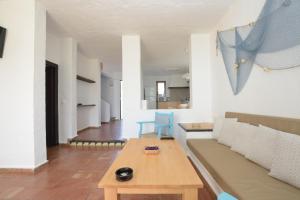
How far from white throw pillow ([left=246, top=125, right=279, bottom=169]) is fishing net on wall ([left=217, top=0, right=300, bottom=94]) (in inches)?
26.1

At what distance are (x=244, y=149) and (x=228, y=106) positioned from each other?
1.37 m

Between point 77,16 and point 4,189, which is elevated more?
point 77,16

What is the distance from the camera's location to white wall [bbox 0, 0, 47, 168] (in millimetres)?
2795

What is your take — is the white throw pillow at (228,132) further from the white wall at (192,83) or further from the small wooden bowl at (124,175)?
the small wooden bowl at (124,175)

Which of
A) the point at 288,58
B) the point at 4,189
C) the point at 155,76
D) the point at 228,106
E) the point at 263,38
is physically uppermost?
the point at 155,76

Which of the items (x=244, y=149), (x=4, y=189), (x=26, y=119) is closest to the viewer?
(x=244, y=149)

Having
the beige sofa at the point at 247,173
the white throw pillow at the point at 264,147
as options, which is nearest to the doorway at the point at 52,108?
the beige sofa at the point at 247,173

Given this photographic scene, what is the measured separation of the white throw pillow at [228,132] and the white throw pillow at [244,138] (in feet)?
0.34

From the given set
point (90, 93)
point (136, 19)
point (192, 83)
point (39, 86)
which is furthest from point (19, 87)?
point (90, 93)

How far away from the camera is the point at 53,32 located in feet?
13.5

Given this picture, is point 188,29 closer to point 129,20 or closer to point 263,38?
point 129,20

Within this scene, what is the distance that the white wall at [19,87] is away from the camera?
9.17 ft

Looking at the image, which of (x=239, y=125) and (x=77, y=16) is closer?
(x=239, y=125)

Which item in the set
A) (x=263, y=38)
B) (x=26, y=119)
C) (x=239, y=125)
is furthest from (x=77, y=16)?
(x=239, y=125)
